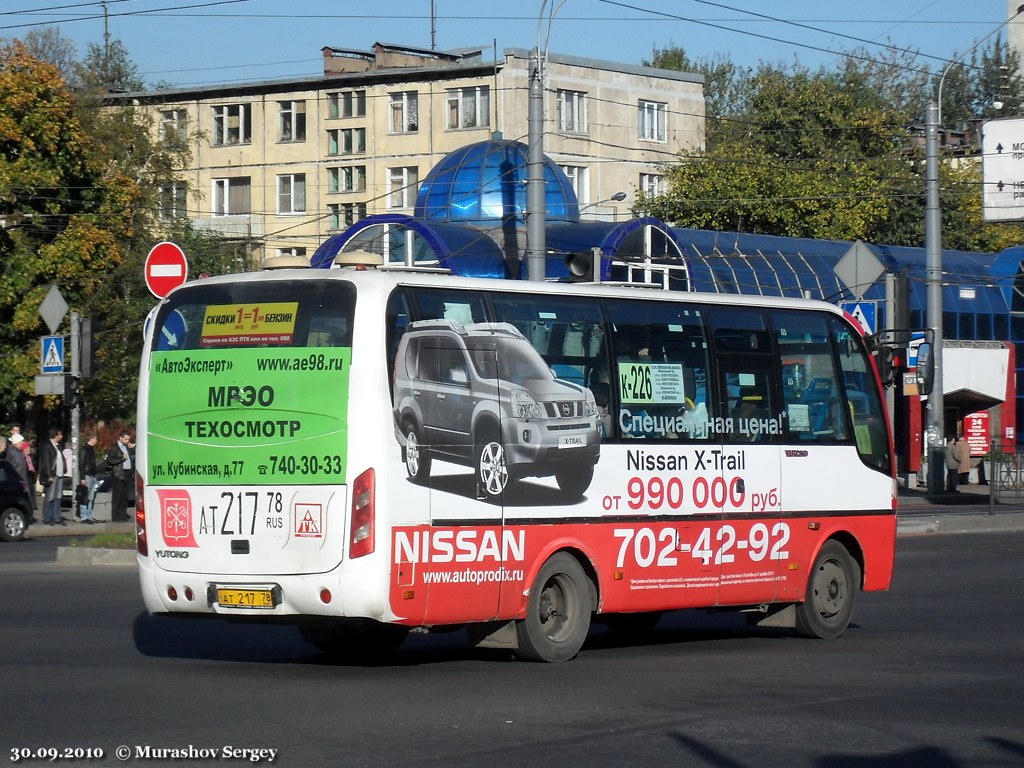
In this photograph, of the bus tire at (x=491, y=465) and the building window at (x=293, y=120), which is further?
the building window at (x=293, y=120)

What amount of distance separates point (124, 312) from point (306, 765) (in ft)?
164

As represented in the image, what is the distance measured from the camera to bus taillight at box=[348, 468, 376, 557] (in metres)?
11.2

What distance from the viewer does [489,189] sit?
173 feet

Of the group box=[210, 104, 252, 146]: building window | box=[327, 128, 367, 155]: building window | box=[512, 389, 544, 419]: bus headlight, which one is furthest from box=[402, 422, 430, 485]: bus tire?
box=[210, 104, 252, 146]: building window

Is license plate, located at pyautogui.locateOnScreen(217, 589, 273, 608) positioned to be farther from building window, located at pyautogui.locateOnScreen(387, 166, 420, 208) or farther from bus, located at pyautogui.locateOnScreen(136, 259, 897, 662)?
building window, located at pyautogui.locateOnScreen(387, 166, 420, 208)

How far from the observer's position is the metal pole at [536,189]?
27297 millimetres

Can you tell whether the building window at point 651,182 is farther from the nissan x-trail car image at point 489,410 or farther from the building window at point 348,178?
the nissan x-trail car image at point 489,410

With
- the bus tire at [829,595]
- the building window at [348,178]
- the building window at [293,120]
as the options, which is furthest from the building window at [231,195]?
the bus tire at [829,595]

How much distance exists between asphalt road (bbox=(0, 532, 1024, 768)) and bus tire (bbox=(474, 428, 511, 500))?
4.13 ft

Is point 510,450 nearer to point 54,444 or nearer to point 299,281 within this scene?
point 299,281

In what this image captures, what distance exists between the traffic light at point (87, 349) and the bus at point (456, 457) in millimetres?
16974

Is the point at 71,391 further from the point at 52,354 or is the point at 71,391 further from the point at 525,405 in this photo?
the point at 525,405

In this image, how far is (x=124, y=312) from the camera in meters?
56.4

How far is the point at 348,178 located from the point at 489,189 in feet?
117
